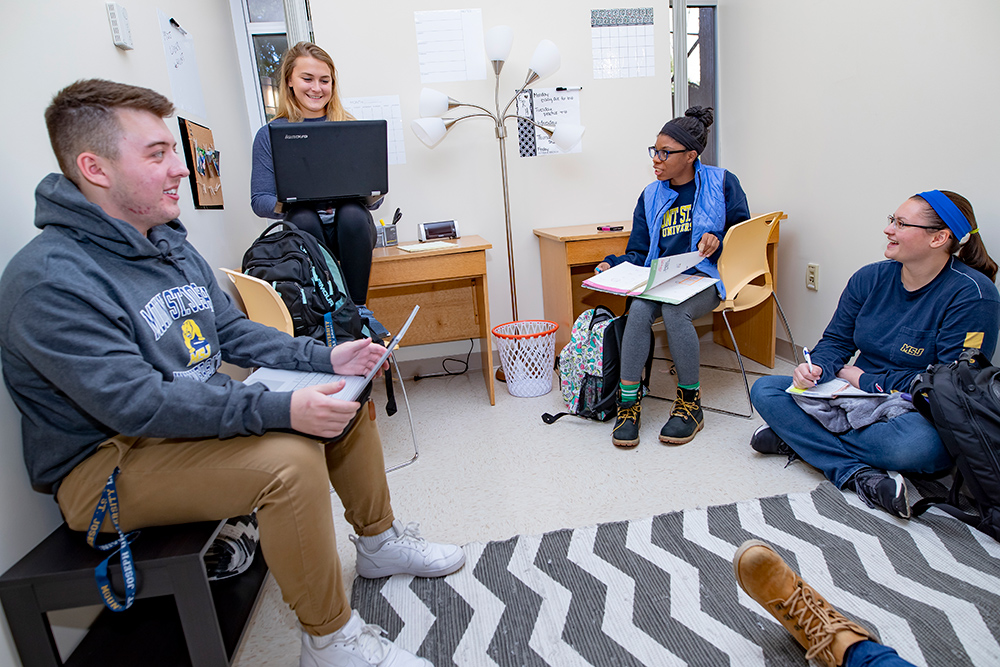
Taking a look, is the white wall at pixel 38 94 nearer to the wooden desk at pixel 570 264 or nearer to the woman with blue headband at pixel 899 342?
the wooden desk at pixel 570 264

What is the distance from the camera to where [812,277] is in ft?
8.45

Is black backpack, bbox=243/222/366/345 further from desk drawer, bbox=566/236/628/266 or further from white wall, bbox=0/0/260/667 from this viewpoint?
desk drawer, bbox=566/236/628/266

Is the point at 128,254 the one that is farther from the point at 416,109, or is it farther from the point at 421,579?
the point at 416,109

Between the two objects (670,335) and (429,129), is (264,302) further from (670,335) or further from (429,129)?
(670,335)

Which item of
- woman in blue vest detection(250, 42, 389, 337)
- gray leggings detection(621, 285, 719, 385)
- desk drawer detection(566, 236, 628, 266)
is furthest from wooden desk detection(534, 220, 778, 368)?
woman in blue vest detection(250, 42, 389, 337)

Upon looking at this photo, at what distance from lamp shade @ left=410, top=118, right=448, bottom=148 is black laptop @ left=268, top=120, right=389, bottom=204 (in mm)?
606

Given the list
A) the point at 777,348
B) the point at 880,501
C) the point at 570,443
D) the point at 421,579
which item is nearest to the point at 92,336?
the point at 421,579

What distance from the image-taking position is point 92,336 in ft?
2.78

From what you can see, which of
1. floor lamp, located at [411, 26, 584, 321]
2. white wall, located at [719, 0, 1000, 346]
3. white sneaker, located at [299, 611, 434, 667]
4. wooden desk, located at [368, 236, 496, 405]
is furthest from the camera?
wooden desk, located at [368, 236, 496, 405]

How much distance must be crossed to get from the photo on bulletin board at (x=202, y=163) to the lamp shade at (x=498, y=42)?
4.11ft

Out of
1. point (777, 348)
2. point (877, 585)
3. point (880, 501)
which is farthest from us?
point (777, 348)

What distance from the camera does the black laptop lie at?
1.81 m

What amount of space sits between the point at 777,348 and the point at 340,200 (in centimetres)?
227

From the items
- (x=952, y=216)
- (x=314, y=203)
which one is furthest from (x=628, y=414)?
(x=314, y=203)
